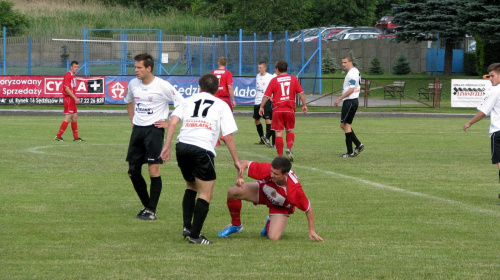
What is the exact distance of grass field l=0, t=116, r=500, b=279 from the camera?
680cm

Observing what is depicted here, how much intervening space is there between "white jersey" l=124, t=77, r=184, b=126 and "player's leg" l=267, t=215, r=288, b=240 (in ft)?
7.26

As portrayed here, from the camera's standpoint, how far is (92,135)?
22.0 m

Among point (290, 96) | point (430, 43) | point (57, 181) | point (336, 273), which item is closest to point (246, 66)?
point (430, 43)

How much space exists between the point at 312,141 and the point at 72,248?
1371 cm

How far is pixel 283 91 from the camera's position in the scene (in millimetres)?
15781

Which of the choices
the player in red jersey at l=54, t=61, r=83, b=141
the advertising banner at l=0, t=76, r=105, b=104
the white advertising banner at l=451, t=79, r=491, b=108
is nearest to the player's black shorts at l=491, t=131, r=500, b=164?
the player in red jersey at l=54, t=61, r=83, b=141

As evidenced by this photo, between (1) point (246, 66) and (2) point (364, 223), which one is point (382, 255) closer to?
(2) point (364, 223)

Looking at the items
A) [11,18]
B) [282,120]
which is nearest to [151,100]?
[282,120]

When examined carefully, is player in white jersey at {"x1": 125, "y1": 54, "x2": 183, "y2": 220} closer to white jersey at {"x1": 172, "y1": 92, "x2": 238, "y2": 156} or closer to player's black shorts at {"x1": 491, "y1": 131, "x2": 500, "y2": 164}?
white jersey at {"x1": 172, "y1": 92, "x2": 238, "y2": 156}

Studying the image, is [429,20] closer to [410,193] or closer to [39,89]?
Result: [39,89]

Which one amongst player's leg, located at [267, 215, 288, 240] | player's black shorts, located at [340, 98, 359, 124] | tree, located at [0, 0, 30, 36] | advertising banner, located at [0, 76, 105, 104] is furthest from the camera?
tree, located at [0, 0, 30, 36]

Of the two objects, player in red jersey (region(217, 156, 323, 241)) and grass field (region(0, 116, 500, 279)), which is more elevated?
player in red jersey (region(217, 156, 323, 241))

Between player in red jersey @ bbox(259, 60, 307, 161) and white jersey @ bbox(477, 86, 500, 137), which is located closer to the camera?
white jersey @ bbox(477, 86, 500, 137)

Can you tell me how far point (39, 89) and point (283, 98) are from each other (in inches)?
797
